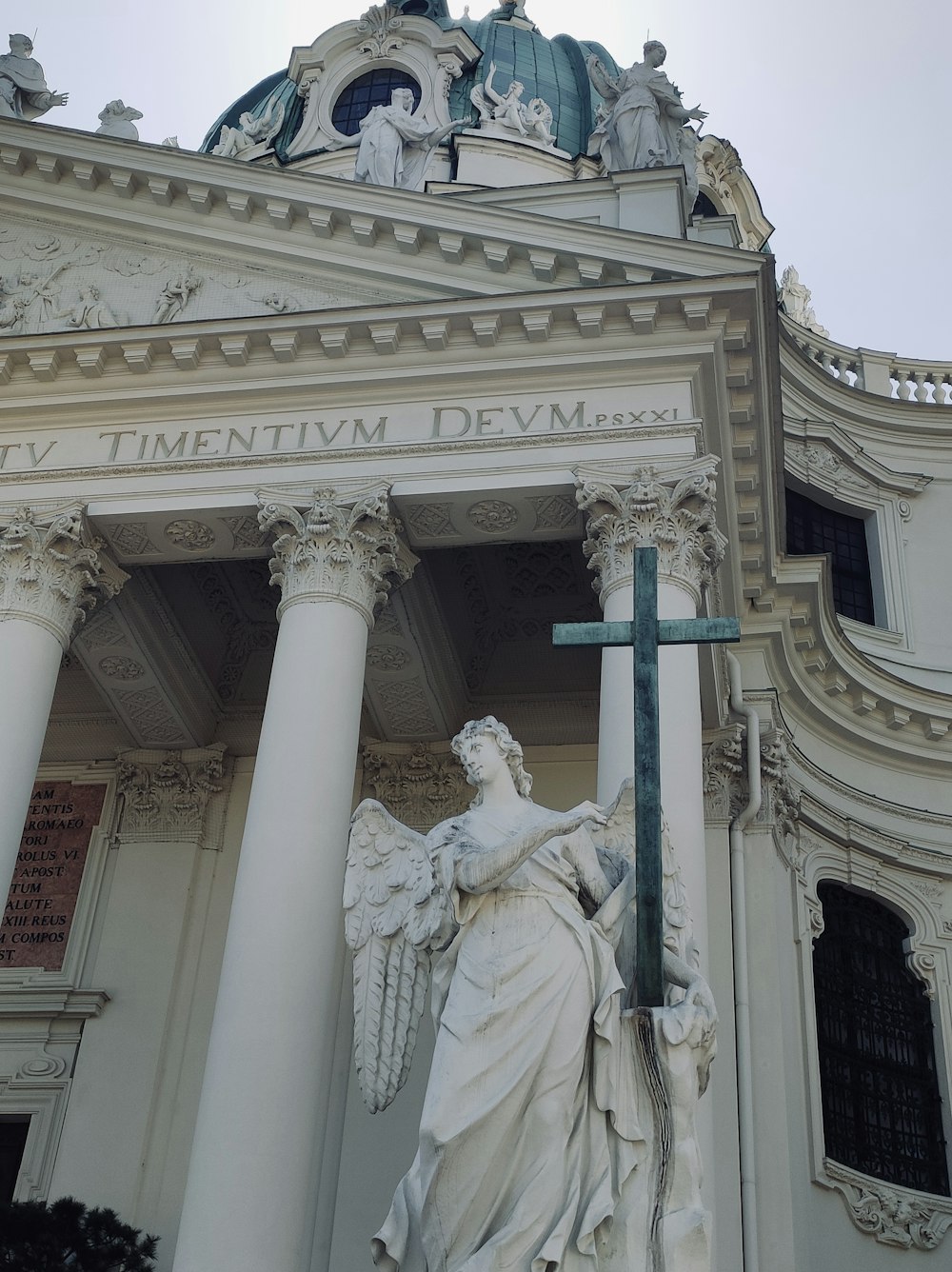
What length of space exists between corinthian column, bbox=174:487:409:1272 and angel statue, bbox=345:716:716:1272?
4351 millimetres

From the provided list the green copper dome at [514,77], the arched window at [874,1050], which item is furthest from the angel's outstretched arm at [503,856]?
the green copper dome at [514,77]

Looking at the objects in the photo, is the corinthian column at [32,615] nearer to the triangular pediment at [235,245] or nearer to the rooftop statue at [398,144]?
the triangular pediment at [235,245]

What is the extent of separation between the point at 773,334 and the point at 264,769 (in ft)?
20.1

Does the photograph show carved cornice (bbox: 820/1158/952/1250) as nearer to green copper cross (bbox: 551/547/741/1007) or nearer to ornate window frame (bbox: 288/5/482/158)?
green copper cross (bbox: 551/547/741/1007)

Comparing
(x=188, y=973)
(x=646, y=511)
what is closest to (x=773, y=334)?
(x=646, y=511)

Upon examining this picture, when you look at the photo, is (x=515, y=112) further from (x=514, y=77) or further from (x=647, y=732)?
(x=647, y=732)

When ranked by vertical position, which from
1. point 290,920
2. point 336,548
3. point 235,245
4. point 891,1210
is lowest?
point 891,1210

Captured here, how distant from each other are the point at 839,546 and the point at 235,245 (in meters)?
10.2

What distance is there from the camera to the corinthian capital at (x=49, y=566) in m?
14.0

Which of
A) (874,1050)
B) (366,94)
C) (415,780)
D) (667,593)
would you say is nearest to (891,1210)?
(874,1050)

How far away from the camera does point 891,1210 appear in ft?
51.7

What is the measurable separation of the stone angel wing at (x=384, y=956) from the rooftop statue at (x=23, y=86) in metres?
12.8

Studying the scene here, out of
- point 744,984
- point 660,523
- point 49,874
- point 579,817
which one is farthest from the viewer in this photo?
Result: point 49,874

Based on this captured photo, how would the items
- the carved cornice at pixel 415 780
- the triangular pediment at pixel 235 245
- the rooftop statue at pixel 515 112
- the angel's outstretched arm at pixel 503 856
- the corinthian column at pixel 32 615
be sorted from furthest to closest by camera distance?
the rooftop statue at pixel 515 112 → the carved cornice at pixel 415 780 → the triangular pediment at pixel 235 245 → the corinthian column at pixel 32 615 → the angel's outstretched arm at pixel 503 856
